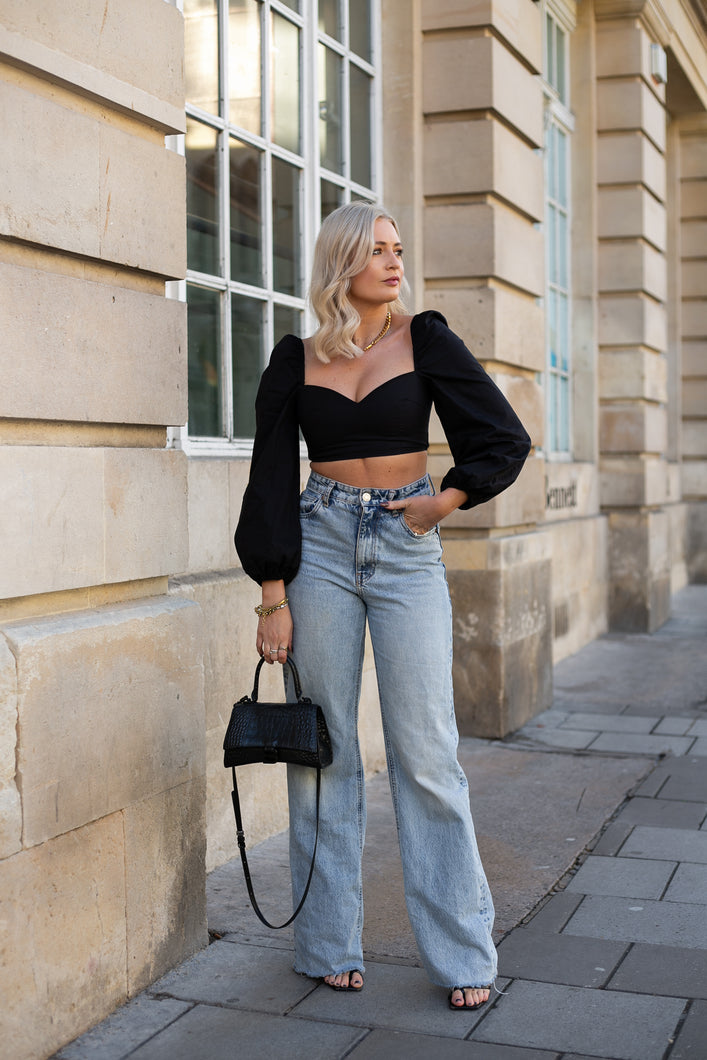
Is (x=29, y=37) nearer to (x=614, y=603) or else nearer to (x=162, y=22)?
(x=162, y=22)

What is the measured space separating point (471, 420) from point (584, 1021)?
147 centimetres

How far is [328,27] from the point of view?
19.3 feet

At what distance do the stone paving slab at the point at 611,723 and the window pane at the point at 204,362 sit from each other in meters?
2.81

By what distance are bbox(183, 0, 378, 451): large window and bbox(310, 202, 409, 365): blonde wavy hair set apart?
58.3 inches

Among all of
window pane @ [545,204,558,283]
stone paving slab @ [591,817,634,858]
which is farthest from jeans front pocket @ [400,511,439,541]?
window pane @ [545,204,558,283]

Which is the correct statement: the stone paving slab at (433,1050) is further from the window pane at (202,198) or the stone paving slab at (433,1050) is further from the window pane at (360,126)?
the window pane at (360,126)

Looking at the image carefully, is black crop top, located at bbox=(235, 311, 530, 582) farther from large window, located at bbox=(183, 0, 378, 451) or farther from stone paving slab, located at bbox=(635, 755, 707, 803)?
stone paving slab, located at bbox=(635, 755, 707, 803)

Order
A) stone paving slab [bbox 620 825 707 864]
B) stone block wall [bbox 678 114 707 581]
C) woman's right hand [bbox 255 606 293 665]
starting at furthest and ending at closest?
stone block wall [bbox 678 114 707 581]
stone paving slab [bbox 620 825 707 864]
woman's right hand [bbox 255 606 293 665]

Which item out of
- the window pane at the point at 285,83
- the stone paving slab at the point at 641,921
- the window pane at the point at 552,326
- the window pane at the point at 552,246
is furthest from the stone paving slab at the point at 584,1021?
the window pane at the point at 552,246

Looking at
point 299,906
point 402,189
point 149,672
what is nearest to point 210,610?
point 149,672

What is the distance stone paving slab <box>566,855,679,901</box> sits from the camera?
4125mm

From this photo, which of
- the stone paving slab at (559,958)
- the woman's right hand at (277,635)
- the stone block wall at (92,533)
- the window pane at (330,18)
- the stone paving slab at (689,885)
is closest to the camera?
the stone block wall at (92,533)

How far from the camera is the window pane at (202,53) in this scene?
15.6 feet

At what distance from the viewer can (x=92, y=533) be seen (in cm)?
318
